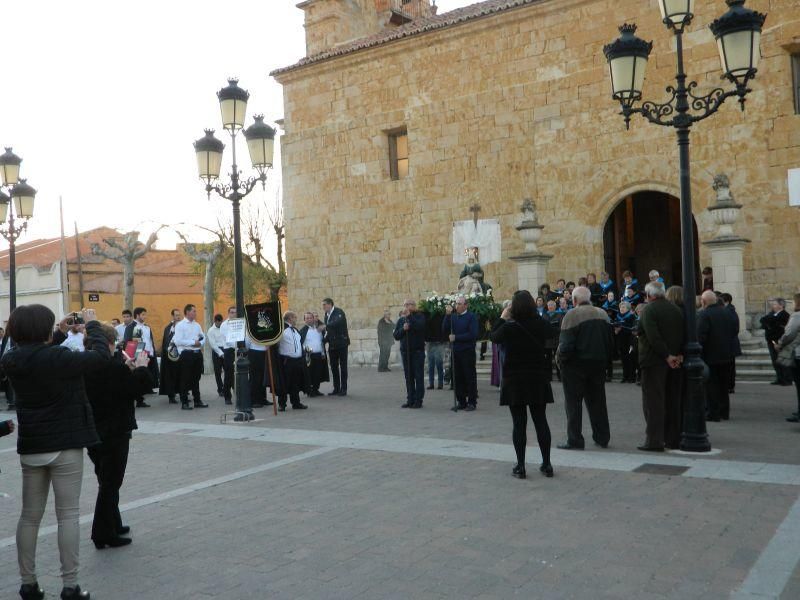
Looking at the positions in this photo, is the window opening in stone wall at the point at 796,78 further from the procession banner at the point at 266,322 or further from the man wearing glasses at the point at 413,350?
the procession banner at the point at 266,322

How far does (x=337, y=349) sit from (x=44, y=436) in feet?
36.4

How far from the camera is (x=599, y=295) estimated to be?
16375mm

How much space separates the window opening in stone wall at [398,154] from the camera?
22734 millimetres

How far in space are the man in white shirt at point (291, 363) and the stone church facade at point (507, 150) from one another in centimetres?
810

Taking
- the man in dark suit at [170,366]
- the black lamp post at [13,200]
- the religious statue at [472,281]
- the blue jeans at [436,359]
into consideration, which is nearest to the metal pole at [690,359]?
the blue jeans at [436,359]

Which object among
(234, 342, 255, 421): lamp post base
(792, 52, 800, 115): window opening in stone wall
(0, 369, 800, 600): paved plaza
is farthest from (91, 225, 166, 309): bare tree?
(792, 52, 800, 115): window opening in stone wall

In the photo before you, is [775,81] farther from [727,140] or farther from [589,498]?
[589,498]

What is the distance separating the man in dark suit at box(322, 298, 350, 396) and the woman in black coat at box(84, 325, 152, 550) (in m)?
9.76

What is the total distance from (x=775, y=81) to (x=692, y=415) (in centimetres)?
1167


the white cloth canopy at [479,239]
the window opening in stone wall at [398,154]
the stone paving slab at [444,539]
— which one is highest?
the window opening in stone wall at [398,154]

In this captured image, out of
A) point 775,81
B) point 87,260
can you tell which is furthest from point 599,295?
point 87,260

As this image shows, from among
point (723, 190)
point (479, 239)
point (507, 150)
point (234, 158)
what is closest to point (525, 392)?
point (234, 158)

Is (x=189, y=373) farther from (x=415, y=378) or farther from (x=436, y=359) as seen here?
(x=436, y=359)

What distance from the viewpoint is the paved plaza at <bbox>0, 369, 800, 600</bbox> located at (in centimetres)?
453
